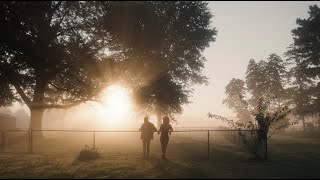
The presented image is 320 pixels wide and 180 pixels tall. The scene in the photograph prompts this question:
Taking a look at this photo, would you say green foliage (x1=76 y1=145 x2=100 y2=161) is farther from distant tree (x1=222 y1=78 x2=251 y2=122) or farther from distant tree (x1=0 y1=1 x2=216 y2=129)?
distant tree (x1=222 y1=78 x2=251 y2=122)

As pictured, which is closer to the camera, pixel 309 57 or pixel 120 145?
pixel 120 145

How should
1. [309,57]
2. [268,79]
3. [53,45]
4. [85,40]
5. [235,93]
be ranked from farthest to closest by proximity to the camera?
[235,93] → [268,79] → [309,57] → [85,40] → [53,45]

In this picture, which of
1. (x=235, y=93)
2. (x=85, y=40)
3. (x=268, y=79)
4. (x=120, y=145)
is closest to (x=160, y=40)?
(x=85, y=40)

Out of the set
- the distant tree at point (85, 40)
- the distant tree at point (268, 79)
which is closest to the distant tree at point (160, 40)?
the distant tree at point (85, 40)

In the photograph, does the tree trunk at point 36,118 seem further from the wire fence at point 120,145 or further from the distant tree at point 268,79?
the distant tree at point 268,79

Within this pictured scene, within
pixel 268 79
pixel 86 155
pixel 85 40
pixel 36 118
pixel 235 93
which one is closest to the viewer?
pixel 86 155

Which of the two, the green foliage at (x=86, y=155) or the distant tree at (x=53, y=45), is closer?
the green foliage at (x=86, y=155)

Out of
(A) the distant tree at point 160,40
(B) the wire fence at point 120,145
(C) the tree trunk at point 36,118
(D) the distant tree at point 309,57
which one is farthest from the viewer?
(D) the distant tree at point 309,57

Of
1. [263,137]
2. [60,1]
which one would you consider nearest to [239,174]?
[263,137]

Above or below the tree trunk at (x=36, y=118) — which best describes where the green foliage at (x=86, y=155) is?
below

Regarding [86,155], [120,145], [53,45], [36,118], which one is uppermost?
[53,45]

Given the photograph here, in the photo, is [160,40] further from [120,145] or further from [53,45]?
[120,145]

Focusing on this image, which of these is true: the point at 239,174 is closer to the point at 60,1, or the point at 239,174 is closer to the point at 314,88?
the point at 60,1

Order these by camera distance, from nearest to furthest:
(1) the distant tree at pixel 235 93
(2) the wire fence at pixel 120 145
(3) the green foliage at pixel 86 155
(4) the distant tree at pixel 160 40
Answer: (3) the green foliage at pixel 86 155
(2) the wire fence at pixel 120 145
(4) the distant tree at pixel 160 40
(1) the distant tree at pixel 235 93
